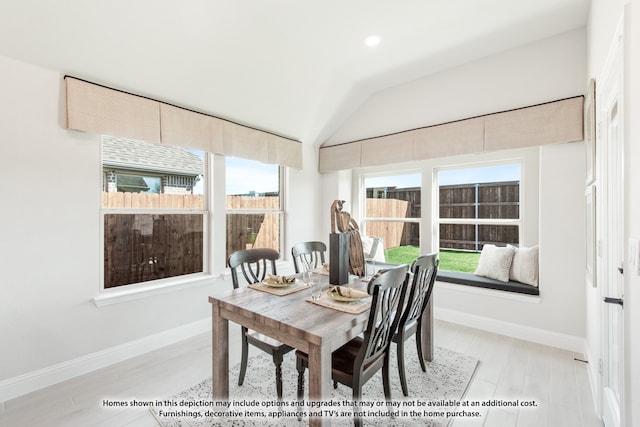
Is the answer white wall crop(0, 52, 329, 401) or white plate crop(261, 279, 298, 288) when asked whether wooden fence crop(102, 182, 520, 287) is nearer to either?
white wall crop(0, 52, 329, 401)

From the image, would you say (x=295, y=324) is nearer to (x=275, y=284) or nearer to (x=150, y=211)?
(x=275, y=284)

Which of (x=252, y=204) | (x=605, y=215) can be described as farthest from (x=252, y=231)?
(x=605, y=215)

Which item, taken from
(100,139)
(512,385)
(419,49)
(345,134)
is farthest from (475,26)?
(100,139)

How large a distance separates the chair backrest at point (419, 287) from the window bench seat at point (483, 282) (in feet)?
4.38

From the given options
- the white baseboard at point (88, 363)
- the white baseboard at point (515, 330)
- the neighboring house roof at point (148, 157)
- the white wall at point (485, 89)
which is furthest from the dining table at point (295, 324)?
the white wall at point (485, 89)

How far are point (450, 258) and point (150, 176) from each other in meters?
3.65

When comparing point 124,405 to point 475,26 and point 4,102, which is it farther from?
point 475,26

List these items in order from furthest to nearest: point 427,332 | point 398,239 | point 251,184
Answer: point 398,239 < point 251,184 < point 427,332

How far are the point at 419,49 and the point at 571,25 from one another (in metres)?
1.33

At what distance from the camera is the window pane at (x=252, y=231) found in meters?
3.63

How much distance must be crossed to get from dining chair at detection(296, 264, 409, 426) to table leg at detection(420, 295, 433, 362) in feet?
2.64

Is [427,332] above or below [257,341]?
below

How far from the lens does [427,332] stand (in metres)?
2.57

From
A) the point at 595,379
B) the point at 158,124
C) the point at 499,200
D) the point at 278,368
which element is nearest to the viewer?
the point at 278,368
